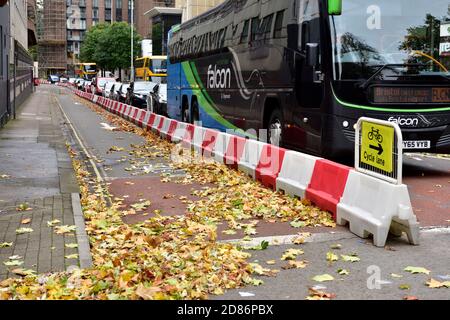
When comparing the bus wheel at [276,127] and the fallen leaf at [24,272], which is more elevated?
the bus wheel at [276,127]

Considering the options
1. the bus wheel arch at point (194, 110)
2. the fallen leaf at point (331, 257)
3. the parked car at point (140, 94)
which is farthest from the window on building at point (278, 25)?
the parked car at point (140, 94)

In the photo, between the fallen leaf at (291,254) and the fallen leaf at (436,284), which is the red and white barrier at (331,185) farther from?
the fallen leaf at (436,284)

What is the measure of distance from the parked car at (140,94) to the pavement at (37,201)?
1753 cm

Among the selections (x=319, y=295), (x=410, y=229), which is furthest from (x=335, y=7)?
(x=319, y=295)

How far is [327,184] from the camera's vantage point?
761 cm

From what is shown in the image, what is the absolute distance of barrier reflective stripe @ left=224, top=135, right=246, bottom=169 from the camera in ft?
36.8

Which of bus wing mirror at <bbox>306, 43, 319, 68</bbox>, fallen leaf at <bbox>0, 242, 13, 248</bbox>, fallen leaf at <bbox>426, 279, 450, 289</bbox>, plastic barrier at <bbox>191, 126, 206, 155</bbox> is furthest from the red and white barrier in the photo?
fallen leaf at <bbox>0, 242, 13, 248</bbox>

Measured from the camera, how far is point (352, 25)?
31.8 ft

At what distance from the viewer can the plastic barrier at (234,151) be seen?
1120 centimetres

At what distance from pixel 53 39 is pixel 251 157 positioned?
13610 cm

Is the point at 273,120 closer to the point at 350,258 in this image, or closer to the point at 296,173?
the point at 296,173

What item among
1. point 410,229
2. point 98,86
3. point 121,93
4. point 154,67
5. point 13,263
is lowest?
point 13,263

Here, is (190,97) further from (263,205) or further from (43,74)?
(43,74)

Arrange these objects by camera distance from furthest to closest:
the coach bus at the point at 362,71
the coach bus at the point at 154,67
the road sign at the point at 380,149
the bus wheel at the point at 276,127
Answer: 1. the coach bus at the point at 154,67
2. the bus wheel at the point at 276,127
3. the coach bus at the point at 362,71
4. the road sign at the point at 380,149
